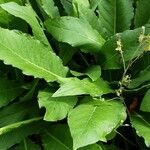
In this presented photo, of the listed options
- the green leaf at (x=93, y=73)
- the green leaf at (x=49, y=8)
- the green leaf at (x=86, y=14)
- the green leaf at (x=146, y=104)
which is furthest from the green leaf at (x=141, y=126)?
the green leaf at (x=49, y=8)

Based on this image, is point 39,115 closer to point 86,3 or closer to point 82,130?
point 82,130

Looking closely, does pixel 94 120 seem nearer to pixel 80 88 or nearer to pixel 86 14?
pixel 80 88

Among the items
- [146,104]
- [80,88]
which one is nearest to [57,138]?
[80,88]

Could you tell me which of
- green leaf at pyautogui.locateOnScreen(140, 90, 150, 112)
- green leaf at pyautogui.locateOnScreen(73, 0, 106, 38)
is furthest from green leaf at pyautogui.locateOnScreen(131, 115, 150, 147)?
green leaf at pyautogui.locateOnScreen(73, 0, 106, 38)

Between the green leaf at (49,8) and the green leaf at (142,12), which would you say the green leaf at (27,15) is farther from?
the green leaf at (142,12)

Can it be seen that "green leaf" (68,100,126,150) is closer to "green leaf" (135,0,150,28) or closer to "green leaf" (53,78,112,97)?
"green leaf" (53,78,112,97)

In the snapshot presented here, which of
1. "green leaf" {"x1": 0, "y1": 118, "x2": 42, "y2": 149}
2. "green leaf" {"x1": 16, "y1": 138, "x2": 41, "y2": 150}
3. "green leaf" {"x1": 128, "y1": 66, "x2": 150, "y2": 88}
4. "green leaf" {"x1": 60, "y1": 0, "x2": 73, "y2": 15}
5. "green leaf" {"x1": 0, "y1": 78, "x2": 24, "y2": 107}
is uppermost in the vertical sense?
"green leaf" {"x1": 60, "y1": 0, "x2": 73, "y2": 15}
